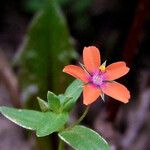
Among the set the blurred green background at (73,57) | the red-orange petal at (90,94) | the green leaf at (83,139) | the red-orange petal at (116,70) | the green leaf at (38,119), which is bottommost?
the blurred green background at (73,57)

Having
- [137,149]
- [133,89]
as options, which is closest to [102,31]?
[133,89]

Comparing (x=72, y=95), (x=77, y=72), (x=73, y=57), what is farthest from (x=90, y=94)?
(x=73, y=57)

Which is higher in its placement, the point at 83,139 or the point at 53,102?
the point at 53,102

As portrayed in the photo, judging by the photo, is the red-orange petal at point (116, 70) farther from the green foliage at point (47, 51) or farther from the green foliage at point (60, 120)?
the green foliage at point (47, 51)

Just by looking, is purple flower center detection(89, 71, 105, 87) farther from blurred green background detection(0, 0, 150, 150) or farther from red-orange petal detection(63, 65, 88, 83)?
blurred green background detection(0, 0, 150, 150)

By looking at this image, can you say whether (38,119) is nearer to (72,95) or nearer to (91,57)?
(72,95)

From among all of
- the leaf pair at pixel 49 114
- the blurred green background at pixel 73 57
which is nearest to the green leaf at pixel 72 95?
the leaf pair at pixel 49 114

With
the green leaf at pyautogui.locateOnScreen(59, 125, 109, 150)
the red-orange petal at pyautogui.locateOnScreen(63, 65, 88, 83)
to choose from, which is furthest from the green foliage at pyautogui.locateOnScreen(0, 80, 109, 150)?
the red-orange petal at pyautogui.locateOnScreen(63, 65, 88, 83)
